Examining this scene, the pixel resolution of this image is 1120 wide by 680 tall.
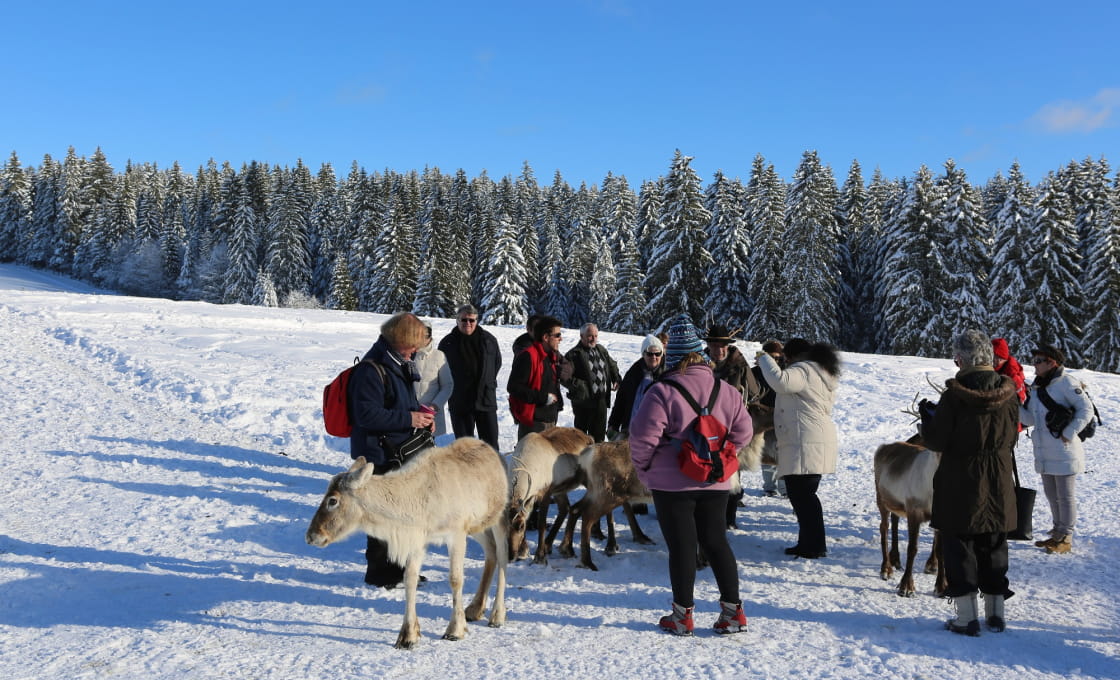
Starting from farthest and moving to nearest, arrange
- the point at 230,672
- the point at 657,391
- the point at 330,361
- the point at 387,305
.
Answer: the point at 387,305 < the point at 330,361 < the point at 657,391 < the point at 230,672

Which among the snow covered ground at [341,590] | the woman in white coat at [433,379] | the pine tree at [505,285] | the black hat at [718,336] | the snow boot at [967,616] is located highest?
the pine tree at [505,285]

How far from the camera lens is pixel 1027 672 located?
4.44 metres

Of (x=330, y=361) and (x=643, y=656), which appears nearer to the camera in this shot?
(x=643, y=656)

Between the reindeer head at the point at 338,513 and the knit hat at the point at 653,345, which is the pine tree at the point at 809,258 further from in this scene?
the reindeer head at the point at 338,513

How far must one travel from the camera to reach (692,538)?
4938 mm

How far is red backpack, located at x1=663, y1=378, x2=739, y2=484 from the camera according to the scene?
15.7 feet

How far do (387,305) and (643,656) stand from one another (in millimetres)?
51275

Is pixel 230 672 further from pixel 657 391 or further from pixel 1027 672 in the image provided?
pixel 1027 672

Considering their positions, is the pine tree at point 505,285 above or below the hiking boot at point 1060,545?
above

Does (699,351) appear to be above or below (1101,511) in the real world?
above

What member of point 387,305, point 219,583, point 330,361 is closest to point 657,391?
point 219,583

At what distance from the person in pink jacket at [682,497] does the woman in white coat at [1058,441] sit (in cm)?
424

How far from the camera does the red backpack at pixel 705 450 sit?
15.7 ft

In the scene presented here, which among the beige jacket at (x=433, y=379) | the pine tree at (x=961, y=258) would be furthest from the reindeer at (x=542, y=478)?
the pine tree at (x=961, y=258)
